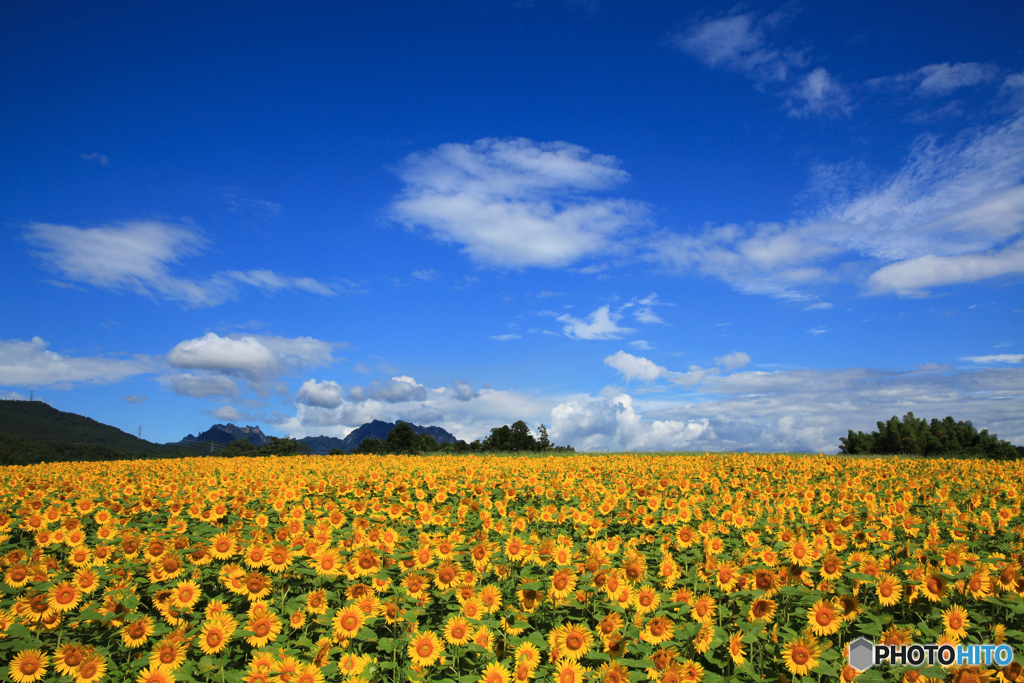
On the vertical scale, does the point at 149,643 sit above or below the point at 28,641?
below

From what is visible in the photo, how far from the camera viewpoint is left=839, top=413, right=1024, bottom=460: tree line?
33.0 m

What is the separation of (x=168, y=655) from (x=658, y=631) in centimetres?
450

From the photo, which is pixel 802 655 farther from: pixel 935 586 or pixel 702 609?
pixel 935 586

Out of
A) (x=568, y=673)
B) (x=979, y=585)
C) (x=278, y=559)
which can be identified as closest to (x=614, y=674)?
(x=568, y=673)

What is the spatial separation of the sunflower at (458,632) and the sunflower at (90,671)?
3271mm

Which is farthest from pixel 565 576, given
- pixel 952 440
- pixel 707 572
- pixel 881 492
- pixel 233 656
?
pixel 952 440

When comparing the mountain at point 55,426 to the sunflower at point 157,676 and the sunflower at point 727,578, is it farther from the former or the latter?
the sunflower at point 727,578

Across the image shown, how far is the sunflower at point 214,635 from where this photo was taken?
4938 mm

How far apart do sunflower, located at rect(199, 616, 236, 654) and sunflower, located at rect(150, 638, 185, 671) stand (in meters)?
0.21

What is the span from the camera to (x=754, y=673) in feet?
15.2

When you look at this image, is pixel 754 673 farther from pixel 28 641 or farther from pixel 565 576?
pixel 28 641

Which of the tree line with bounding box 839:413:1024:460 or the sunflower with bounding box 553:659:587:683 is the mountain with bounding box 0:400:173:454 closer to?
the tree line with bounding box 839:413:1024:460

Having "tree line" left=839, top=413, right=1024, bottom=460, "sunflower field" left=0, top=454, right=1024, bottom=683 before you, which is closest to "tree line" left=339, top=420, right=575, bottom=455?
"tree line" left=839, top=413, right=1024, bottom=460

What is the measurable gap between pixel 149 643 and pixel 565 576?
504cm
